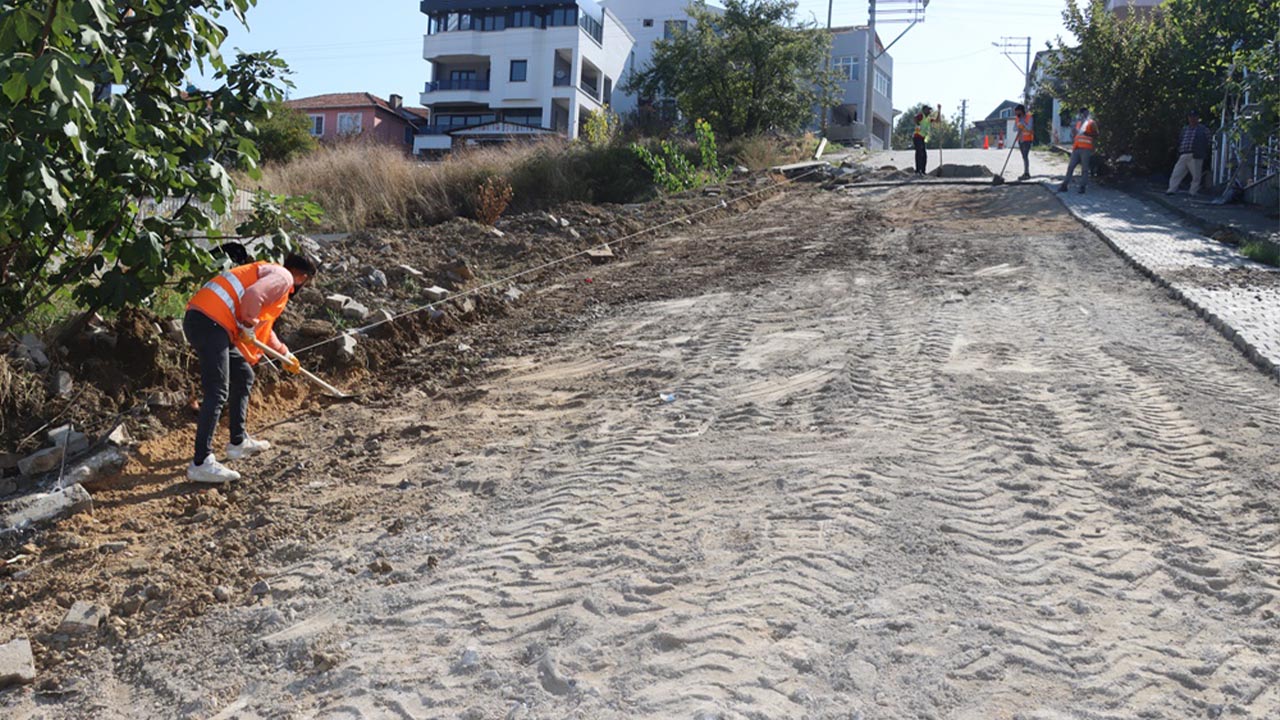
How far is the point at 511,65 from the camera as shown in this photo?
2071 inches

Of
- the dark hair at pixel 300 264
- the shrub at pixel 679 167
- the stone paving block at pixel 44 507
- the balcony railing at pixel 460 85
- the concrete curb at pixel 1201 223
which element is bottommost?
the stone paving block at pixel 44 507

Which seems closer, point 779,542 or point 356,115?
point 779,542

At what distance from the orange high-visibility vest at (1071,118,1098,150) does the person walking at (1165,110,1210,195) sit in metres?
2.03

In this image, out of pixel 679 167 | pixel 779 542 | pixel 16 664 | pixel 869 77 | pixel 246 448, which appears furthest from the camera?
pixel 869 77

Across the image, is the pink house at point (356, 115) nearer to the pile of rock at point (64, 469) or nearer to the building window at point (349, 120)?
the building window at point (349, 120)

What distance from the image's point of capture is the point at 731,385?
7363 mm

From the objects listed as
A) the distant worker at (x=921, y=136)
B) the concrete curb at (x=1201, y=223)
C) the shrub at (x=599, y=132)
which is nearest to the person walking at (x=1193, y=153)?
the concrete curb at (x=1201, y=223)

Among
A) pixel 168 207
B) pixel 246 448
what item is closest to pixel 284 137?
pixel 168 207

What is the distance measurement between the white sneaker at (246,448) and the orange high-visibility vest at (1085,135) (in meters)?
16.4

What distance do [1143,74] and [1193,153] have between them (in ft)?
11.0

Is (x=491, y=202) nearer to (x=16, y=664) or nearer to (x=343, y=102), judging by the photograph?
(x=16, y=664)

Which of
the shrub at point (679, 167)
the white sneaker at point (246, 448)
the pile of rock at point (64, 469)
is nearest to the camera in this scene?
the pile of rock at point (64, 469)

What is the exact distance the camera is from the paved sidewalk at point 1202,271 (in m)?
8.25

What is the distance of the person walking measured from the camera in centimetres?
1877
